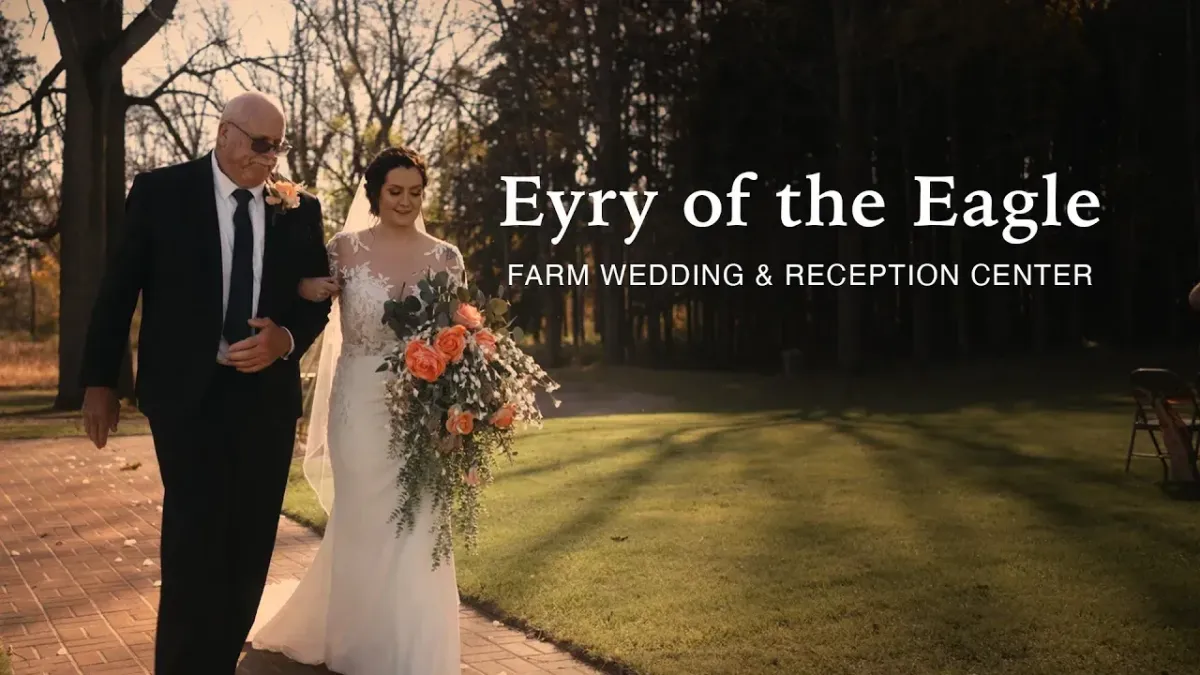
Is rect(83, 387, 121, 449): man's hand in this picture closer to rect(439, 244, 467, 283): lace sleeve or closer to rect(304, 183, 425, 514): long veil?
rect(439, 244, 467, 283): lace sleeve

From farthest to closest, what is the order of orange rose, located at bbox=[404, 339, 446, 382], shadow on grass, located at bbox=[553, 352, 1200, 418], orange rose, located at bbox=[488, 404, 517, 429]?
shadow on grass, located at bbox=[553, 352, 1200, 418], orange rose, located at bbox=[488, 404, 517, 429], orange rose, located at bbox=[404, 339, 446, 382]

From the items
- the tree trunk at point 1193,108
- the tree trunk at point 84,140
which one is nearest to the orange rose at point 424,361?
the tree trunk at point 84,140

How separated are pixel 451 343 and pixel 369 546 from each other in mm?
1229

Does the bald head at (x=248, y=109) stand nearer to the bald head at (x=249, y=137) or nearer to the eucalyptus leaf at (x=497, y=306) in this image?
the bald head at (x=249, y=137)

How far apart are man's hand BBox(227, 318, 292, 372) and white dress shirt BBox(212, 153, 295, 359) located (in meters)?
0.10

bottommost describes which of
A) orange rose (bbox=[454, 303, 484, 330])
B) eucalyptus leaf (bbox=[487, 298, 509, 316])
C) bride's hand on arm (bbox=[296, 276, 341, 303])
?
orange rose (bbox=[454, 303, 484, 330])

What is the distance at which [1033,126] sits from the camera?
120 feet

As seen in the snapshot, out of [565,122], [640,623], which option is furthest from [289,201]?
[565,122]

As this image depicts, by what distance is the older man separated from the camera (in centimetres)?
468

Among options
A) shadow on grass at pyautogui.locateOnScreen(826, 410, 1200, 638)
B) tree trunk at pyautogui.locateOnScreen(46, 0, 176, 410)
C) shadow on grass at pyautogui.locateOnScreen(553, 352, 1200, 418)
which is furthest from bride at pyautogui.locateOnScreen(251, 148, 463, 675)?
tree trunk at pyautogui.locateOnScreen(46, 0, 176, 410)

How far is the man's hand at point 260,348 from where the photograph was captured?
15.4 ft

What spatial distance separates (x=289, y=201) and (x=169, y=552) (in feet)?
4.57

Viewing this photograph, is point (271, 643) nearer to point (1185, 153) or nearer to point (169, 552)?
point (169, 552)

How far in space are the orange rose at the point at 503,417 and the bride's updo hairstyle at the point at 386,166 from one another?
1257 mm
